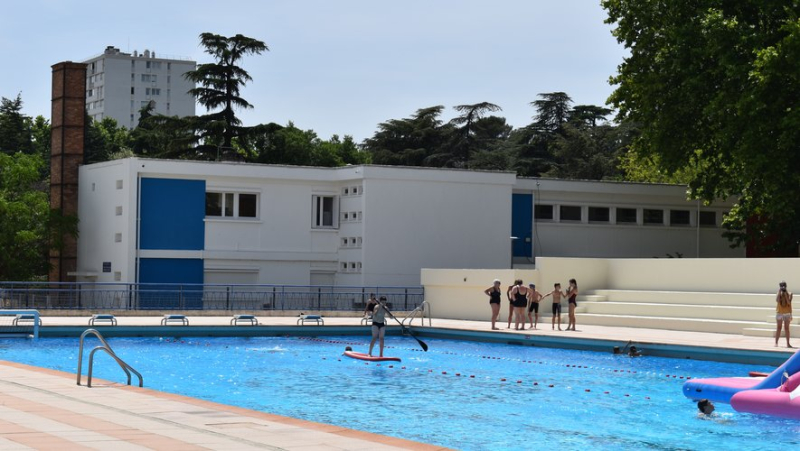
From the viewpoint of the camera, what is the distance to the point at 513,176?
159 feet

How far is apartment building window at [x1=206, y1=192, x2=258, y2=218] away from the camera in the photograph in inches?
1848

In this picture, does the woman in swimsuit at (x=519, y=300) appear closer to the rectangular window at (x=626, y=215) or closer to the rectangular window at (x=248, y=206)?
the rectangular window at (x=248, y=206)

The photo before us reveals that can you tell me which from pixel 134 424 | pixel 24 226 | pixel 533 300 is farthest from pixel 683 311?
pixel 24 226

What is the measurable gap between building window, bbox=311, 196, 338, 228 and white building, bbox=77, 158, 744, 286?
0.15 feet

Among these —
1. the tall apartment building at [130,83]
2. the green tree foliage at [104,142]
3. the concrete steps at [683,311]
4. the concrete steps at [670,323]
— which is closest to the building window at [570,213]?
the concrete steps at [683,311]

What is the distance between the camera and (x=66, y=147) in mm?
50500

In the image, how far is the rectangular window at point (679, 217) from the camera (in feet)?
175

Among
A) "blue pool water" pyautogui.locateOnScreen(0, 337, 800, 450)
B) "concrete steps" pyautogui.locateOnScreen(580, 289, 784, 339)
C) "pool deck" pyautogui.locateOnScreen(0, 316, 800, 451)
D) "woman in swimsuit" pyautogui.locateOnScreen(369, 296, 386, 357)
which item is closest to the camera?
"pool deck" pyautogui.locateOnScreen(0, 316, 800, 451)

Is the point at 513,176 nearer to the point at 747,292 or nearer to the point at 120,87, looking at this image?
the point at 747,292

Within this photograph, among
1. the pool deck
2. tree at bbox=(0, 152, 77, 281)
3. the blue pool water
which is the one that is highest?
tree at bbox=(0, 152, 77, 281)

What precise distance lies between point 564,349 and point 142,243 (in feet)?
71.1

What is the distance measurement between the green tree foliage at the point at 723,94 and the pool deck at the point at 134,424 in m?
24.8

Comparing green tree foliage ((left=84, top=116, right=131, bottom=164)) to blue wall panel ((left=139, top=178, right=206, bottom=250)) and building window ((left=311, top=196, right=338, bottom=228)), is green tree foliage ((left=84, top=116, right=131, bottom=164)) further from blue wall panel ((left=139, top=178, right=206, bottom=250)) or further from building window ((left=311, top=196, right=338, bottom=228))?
building window ((left=311, top=196, right=338, bottom=228))

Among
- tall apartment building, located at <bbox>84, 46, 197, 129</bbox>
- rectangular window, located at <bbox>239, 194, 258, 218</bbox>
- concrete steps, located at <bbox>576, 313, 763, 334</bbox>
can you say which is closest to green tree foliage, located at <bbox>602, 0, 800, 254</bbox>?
concrete steps, located at <bbox>576, 313, 763, 334</bbox>
